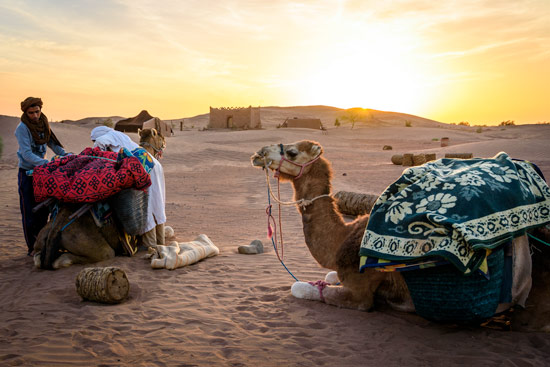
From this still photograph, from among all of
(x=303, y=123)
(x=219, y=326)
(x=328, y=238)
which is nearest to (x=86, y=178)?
(x=219, y=326)

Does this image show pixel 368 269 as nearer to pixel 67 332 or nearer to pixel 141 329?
pixel 141 329

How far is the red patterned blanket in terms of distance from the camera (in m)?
5.90

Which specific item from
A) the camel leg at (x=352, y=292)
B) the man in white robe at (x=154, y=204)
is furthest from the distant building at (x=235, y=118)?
the camel leg at (x=352, y=292)

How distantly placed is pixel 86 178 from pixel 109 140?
4.47 feet

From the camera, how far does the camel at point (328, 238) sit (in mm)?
4199

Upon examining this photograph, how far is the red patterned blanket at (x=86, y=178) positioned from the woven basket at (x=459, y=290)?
4100mm

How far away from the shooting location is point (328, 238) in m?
4.42

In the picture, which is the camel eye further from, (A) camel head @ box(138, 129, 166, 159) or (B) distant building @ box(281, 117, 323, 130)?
(B) distant building @ box(281, 117, 323, 130)

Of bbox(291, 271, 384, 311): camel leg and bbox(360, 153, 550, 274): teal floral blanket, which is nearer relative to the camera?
bbox(360, 153, 550, 274): teal floral blanket

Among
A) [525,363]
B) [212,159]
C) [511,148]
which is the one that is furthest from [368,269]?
[511,148]

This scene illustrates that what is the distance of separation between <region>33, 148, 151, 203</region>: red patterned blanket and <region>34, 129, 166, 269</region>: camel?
31cm

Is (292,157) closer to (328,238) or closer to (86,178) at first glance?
(328,238)

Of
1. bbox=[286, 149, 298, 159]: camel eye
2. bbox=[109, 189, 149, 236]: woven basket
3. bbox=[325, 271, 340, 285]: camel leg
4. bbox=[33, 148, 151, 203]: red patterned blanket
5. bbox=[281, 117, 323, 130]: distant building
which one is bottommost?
bbox=[325, 271, 340, 285]: camel leg

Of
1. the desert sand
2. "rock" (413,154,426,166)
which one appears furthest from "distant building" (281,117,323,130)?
the desert sand
